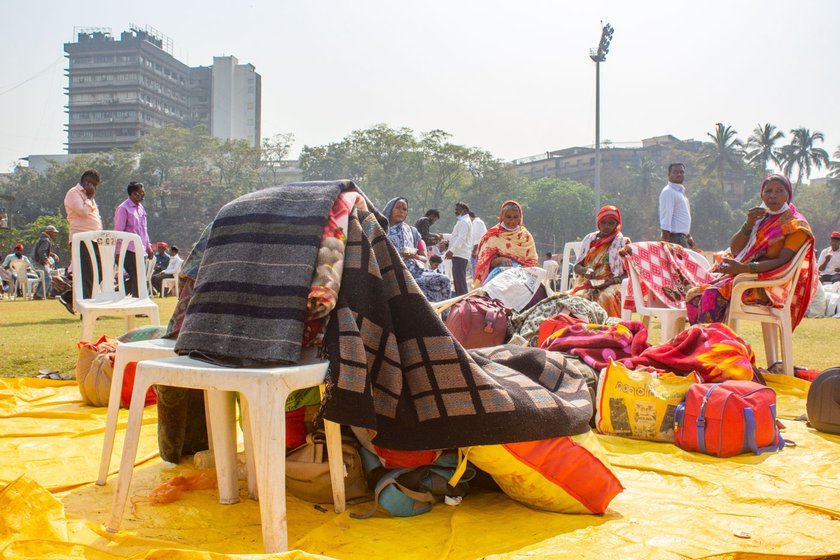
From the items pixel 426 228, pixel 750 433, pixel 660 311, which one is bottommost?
pixel 750 433

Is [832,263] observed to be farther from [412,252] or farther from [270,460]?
[270,460]

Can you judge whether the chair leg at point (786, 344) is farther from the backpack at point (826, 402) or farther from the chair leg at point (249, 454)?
the chair leg at point (249, 454)

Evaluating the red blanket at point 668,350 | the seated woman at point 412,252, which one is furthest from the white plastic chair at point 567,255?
the red blanket at point 668,350

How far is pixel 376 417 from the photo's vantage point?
229 centimetres

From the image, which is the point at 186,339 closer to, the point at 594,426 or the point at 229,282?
the point at 229,282

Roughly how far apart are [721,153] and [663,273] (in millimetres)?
60690

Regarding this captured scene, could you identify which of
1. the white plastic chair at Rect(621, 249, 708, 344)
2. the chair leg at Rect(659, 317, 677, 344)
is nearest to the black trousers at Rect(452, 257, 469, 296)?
the white plastic chair at Rect(621, 249, 708, 344)

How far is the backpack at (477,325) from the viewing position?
483 centimetres

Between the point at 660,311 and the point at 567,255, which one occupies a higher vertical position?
the point at 567,255

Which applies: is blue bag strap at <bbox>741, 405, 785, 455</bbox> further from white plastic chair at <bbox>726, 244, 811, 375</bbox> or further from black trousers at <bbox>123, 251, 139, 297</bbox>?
black trousers at <bbox>123, 251, 139, 297</bbox>

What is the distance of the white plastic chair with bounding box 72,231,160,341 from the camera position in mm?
5273

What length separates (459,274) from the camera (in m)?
11.4

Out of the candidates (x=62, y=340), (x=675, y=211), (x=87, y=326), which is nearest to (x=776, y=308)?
(x=675, y=211)

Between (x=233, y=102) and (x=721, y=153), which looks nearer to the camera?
(x=721, y=153)
